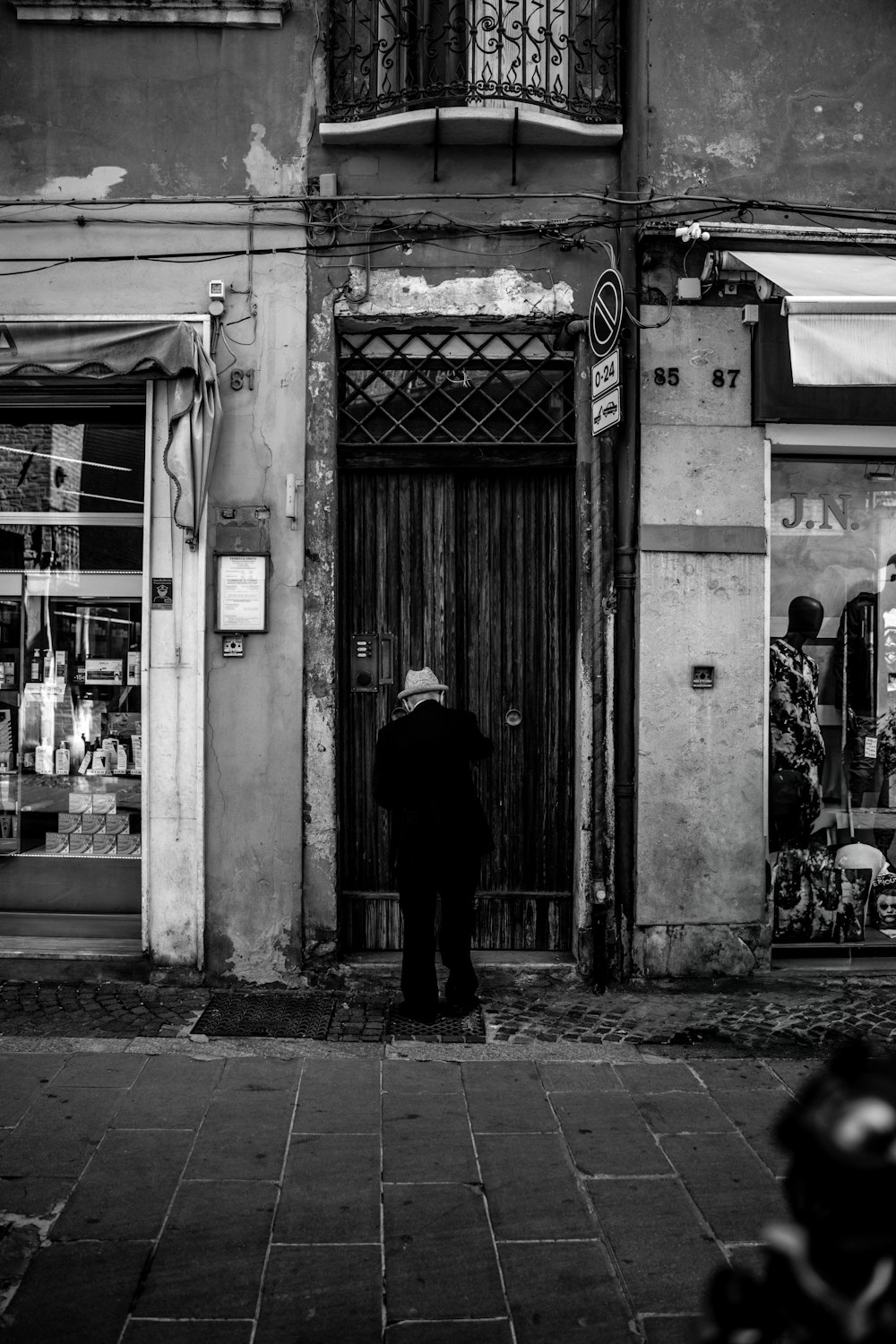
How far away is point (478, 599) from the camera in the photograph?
22.7 ft

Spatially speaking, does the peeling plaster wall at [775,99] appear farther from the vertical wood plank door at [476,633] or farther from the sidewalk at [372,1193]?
the sidewalk at [372,1193]

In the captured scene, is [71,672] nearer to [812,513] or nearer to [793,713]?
[793,713]

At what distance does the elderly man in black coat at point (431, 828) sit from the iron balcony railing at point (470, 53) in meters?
3.48

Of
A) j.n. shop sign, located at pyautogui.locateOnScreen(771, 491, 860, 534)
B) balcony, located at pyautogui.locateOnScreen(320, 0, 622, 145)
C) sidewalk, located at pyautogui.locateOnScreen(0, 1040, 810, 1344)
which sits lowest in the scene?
sidewalk, located at pyautogui.locateOnScreen(0, 1040, 810, 1344)

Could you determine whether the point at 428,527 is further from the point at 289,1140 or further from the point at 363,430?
the point at 289,1140

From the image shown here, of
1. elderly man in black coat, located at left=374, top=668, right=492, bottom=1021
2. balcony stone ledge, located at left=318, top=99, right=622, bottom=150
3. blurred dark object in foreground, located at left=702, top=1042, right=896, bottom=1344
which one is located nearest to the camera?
blurred dark object in foreground, located at left=702, top=1042, right=896, bottom=1344

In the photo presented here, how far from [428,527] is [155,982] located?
315cm

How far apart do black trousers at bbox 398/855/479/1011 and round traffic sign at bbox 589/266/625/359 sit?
9.59ft

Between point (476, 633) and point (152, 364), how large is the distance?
8.02 feet

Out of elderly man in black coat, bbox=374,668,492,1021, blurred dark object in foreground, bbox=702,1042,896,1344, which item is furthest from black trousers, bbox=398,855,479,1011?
blurred dark object in foreground, bbox=702,1042,896,1344

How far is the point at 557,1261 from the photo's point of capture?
358 centimetres

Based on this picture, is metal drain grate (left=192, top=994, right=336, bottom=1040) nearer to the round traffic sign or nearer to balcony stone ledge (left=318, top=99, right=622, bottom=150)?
the round traffic sign

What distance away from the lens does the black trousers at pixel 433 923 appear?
598 cm

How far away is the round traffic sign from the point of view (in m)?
6.03
